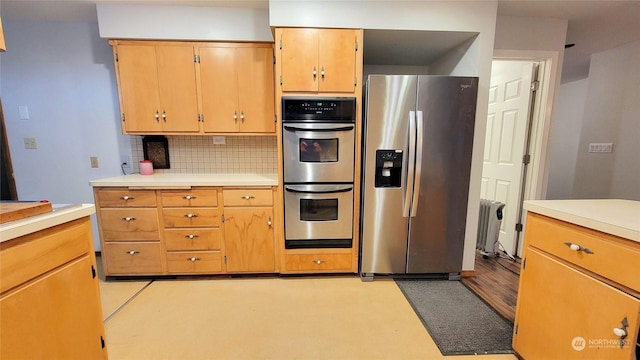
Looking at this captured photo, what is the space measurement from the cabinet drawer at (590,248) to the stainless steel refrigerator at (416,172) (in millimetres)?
877

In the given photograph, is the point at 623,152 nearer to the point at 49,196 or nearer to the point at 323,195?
the point at 323,195

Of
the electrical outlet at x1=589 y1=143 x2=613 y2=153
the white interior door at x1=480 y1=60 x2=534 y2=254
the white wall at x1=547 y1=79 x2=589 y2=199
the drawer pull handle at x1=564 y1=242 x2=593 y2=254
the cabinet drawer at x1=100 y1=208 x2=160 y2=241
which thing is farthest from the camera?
the white wall at x1=547 y1=79 x2=589 y2=199

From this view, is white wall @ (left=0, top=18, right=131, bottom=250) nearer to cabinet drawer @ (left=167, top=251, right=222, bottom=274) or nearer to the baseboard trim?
cabinet drawer @ (left=167, top=251, right=222, bottom=274)

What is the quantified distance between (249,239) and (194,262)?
529mm

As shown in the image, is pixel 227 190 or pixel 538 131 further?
pixel 538 131

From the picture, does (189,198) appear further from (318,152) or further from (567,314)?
(567,314)

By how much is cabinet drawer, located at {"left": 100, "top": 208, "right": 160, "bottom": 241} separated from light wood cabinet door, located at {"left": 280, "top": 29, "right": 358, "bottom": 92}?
159cm

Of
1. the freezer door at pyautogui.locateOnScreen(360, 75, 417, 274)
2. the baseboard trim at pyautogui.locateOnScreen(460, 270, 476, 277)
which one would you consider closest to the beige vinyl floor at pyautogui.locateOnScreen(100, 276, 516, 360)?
the freezer door at pyautogui.locateOnScreen(360, 75, 417, 274)

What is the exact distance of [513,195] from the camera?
273 cm

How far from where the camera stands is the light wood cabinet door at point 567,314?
93 cm

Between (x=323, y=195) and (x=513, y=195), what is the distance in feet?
7.05

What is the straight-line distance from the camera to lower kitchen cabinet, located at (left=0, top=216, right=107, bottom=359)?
0.83 metres

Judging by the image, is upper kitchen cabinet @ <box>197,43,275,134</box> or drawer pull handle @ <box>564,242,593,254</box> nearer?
drawer pull handle @ <box>564,242,593,254</box>

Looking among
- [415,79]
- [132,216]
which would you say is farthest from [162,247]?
[415,79]
